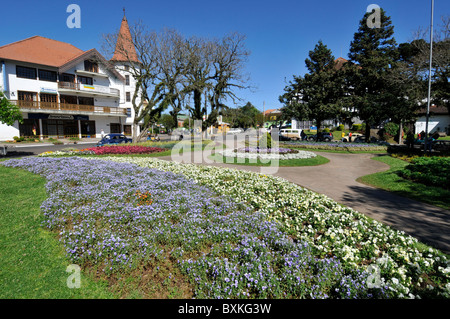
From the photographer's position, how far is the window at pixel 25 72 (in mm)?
31562

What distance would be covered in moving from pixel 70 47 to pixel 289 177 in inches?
1924

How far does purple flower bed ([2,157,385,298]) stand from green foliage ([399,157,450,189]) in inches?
307

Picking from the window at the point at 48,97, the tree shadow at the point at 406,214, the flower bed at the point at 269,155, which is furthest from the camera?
the window at the point at 48,97

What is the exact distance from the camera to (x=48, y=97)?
35.0m

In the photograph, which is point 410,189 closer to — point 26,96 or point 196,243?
point 196,243

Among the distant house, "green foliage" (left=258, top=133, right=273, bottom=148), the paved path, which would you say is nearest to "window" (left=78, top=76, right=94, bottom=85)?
"green foliage" (left=258, top=133, right=273, bottom=148)

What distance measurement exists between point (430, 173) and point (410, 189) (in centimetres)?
185

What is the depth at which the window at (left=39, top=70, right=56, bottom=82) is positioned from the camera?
3409cm

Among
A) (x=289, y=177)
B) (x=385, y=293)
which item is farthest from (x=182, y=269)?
(x=289, y=177)

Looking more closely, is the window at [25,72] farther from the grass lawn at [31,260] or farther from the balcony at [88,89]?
the grass lawn at [31,260]

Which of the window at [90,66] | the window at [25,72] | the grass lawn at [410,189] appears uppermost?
the window at [90,66]

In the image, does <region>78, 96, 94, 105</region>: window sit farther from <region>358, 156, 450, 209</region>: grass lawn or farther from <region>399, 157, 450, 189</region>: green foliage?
<region>399, 157, 450, 189</region>: green foliage

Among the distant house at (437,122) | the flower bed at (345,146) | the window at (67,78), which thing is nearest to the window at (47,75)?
the window at (67,78)

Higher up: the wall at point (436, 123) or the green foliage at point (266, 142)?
the wall at point (436, 123)
